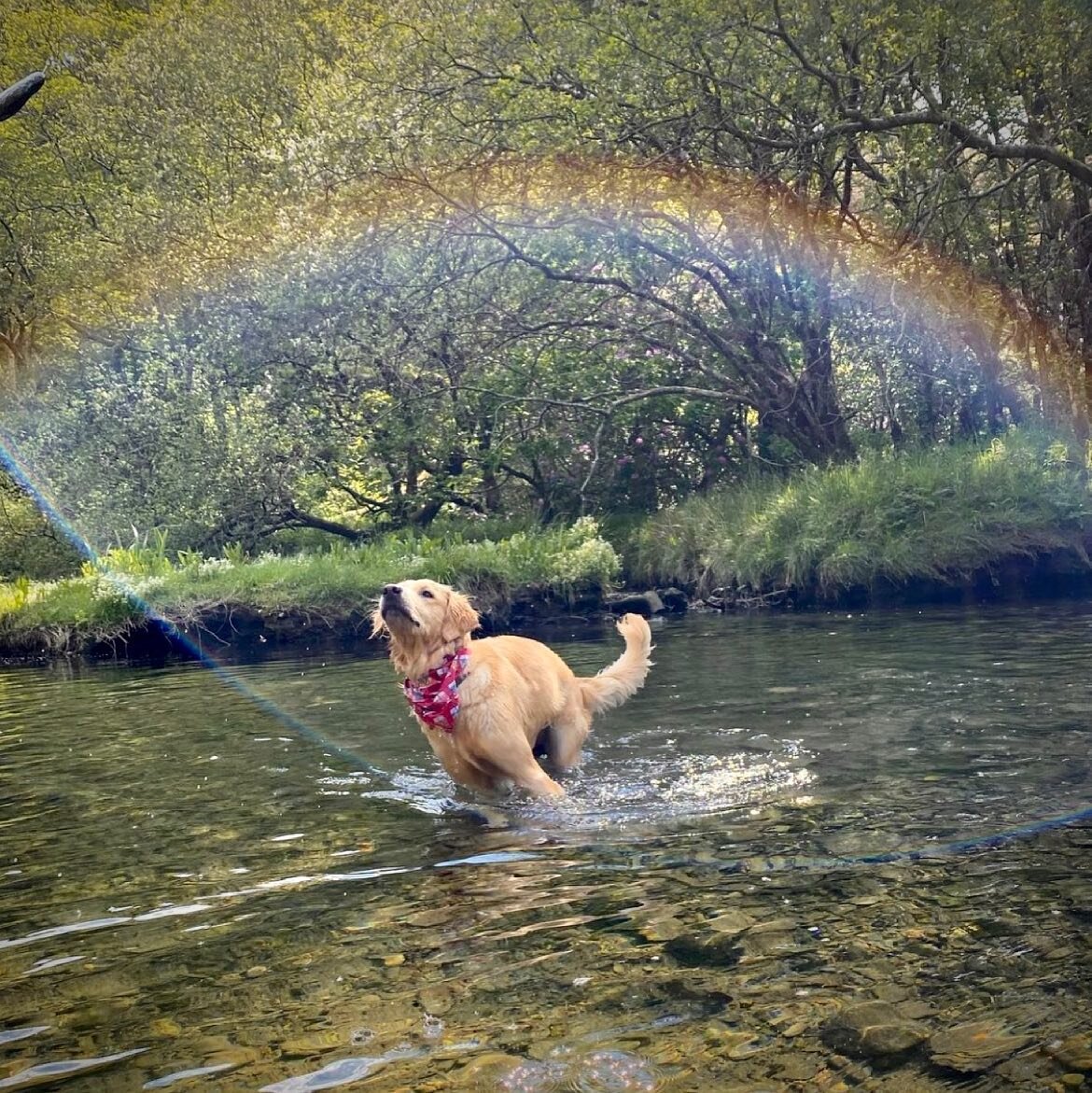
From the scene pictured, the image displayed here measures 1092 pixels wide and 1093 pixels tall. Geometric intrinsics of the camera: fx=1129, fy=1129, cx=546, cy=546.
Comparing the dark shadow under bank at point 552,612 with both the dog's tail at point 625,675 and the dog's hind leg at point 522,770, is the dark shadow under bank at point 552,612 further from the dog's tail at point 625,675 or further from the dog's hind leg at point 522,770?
the dog's hind leg at point 522,770

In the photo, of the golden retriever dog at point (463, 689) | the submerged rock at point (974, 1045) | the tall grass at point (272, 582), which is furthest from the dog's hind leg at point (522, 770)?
the tall grass at point (272, 582)

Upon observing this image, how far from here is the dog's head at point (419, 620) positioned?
20.4 feet

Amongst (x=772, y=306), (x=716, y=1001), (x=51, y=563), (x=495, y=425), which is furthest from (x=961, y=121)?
(x=51, y=563)

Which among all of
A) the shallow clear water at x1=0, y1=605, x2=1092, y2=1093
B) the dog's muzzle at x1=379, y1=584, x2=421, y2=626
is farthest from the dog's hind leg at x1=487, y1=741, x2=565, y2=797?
the dog's muzzle at x1=379, y1=584, x2=421, y2=626

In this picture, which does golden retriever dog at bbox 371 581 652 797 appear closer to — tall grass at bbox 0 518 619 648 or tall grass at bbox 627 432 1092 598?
tall grass at bbox 627 432 1092 598

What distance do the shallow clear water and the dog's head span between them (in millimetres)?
775

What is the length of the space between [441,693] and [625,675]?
191 centimetres

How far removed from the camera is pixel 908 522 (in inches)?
626

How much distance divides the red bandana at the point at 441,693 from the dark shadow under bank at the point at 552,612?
27.2 feet

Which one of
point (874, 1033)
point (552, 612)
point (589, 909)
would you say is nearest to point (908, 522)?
point (552, 612)

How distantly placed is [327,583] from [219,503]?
5.16 meters

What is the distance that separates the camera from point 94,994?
343cm

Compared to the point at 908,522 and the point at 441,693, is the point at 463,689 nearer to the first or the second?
the point at 441,693

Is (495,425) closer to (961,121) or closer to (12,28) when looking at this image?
(961,121)
